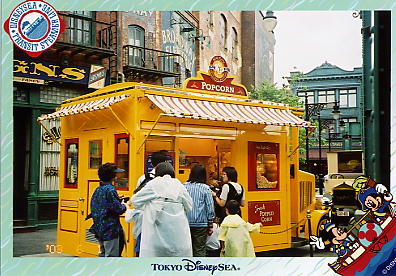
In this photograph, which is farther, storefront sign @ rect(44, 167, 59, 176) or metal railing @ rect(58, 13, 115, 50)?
storefront sign @ rect(44, 167, 59, 176)

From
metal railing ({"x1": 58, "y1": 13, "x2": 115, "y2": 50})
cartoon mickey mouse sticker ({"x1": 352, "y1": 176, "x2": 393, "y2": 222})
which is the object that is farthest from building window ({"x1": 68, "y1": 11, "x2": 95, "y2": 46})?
cartoon mickey mouse sticker ({"x1": 352, "y1": 176, "x2": 393, "y2": 222})

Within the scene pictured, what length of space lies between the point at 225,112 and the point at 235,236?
1923 mm

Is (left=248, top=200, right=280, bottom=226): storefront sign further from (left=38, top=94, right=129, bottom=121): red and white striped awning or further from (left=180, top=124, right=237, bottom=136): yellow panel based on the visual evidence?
(left=38, top=94, right=129, bottom=121): red and white striped awning

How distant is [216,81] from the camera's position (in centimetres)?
824

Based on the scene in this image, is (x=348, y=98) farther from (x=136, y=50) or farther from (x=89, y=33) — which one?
(x=89, y=33)

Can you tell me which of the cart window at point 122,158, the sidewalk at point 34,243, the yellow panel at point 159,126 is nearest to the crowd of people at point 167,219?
the cart window at point 122,158

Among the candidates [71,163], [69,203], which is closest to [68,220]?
[69,203]

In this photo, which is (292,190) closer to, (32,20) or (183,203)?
(183,203)

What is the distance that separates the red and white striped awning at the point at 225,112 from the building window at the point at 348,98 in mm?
626

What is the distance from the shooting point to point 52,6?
666 centimetres

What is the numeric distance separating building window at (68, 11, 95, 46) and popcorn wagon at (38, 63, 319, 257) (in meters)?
2.74

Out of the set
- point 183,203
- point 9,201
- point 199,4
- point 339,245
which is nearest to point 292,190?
point 339,245

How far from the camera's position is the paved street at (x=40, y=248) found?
22.5 feet

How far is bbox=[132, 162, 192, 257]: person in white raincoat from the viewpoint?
6254mm
